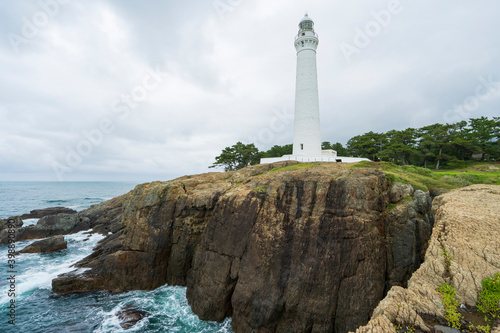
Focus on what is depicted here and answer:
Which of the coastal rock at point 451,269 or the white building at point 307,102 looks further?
the white building at point 307,102

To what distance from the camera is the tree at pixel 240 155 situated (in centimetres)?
4903

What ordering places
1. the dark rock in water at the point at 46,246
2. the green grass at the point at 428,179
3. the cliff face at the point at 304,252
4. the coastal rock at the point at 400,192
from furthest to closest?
the dark rock in water at the point at 46,246, the green grass at the point at 428,179, the coastal rock at the point at 400,192, the cliff face at the point at 304,252

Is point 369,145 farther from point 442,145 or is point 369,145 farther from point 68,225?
point 68,225

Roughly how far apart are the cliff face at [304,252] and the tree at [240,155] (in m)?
31.4

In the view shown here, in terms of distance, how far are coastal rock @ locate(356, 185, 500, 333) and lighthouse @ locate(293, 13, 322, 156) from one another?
75.2ft

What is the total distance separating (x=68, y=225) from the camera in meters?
34.1

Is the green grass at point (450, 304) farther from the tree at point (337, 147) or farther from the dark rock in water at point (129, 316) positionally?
the tree at point (337, 147)

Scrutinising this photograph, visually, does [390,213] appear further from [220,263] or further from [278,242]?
[220,263]

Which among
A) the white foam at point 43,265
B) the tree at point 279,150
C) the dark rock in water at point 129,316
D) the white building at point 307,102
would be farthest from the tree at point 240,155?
the dark rock in water at point 129,316

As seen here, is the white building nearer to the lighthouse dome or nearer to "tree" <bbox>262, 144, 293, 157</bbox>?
the lighthouse dome

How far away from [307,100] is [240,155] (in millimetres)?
22099

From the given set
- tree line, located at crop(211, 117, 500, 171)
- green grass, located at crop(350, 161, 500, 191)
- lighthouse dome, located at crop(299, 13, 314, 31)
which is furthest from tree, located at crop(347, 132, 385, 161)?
lighthouse dome, located at crop(299, 13, 314, 31)

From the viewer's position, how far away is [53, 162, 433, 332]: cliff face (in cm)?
1158

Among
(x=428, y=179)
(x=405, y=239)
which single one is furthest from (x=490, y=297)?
(x=428, y=179)
